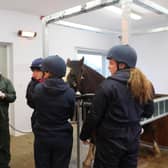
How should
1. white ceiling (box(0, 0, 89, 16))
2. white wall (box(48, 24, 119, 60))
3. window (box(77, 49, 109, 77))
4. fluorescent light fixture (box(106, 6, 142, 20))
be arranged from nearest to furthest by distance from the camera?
1. white ceiling (box(0, 0, 89, 16))
2. fluorescent light fixture (box(106, 6, 142, 20))
3. white wall (box(48, 24, 119, 60))
4. window (box(77, 49, 109, 77))

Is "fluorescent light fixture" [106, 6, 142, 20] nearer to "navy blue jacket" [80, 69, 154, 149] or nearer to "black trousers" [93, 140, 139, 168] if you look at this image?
"navy blue jacket" [80, 69, 154, 149]

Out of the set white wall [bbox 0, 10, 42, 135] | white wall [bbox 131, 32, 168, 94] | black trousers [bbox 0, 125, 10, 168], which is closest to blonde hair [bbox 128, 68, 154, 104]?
black trousers [bbox 0, 125, 10, 168]

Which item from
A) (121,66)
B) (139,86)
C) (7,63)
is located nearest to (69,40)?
Answer: (7,63)

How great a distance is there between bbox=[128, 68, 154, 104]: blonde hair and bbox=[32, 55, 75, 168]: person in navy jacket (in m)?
0.55

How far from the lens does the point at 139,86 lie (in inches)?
63.5

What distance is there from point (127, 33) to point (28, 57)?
3.45 meters

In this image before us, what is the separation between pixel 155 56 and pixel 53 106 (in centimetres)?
523

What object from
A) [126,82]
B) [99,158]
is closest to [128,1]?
[126,82]

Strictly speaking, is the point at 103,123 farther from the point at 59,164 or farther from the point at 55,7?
the point at 55,7

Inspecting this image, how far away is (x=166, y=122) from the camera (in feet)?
12.6

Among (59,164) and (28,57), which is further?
(28,57)

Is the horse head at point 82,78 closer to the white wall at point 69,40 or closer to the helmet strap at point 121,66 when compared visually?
the helmet strap at point 121,66

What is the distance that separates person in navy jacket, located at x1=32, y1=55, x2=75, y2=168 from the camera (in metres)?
1.88

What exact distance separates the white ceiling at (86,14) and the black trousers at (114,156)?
8.63 ft
